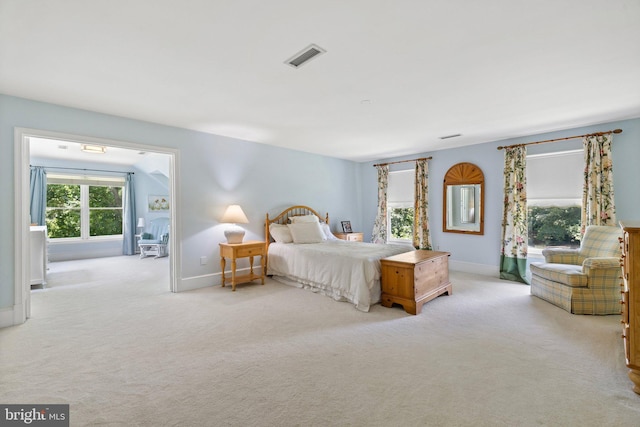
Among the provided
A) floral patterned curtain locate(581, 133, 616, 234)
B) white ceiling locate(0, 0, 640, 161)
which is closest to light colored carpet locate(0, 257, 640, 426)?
floral patterned curtain locate(581, 133, 616, 234)

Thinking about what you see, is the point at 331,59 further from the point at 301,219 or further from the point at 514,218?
the point at 514,218

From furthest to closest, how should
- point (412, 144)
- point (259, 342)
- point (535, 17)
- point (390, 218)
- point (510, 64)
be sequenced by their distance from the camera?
1. point (390, 218)
2. point (412, 144)
3. point (259, 342)
4. point (510, 64)
5. point (535, 17)

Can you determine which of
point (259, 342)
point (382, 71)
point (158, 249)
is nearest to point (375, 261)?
point (259, 342)

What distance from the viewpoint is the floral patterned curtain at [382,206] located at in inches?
260

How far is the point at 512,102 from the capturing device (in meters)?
3.21

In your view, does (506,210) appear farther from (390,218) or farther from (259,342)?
(259,342)

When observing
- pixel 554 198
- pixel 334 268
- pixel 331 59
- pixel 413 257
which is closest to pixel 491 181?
pixel 554 198

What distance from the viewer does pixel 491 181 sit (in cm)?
505

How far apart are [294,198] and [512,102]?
3.88m

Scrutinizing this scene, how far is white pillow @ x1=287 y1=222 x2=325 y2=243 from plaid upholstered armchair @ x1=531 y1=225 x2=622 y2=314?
3322mm

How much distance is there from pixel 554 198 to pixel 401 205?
276cm

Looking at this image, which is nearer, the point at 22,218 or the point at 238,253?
the point at 22,218

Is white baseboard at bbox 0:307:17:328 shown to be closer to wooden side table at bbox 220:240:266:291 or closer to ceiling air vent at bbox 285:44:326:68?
wooden side table at bbox 220:240:266:291

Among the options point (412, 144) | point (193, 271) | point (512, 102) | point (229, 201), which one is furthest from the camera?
point (412, 144)
